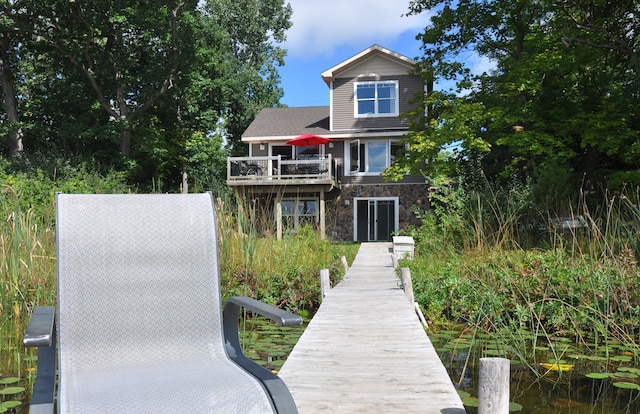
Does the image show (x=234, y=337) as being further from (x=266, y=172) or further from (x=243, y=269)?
(x=266, y=172)

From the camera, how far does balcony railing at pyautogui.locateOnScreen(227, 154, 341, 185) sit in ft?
54.3

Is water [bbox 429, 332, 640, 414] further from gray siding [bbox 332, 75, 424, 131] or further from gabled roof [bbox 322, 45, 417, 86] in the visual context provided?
gabled roof [bbox 322, 45, 417, 86]

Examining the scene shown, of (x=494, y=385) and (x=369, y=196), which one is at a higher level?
(x=369, y=196)

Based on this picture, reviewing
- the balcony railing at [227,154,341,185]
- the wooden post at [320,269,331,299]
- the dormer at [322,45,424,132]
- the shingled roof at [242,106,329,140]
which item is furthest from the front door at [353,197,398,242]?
the wooden post at [320,269,331,299]

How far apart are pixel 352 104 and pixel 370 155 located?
2.07 m

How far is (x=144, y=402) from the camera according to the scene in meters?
1.81

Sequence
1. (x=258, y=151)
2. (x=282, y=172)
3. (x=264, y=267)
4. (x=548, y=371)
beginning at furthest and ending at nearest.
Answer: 1. (x=258, y=151)
2. (x=282, y=172)
3. (x=264, y=267)
4. (x=548, y=371)

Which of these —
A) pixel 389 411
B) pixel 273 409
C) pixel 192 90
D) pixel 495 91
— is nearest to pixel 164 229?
pixel 273 409

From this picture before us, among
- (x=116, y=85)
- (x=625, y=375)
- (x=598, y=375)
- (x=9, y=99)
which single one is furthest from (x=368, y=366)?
(x=9, y=99)

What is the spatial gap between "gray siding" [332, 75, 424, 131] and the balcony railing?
176cm

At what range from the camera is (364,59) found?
60.8ft

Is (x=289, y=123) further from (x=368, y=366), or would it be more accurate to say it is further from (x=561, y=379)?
(x=368, y=366)

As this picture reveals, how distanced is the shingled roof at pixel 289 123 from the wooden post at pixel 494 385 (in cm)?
1710

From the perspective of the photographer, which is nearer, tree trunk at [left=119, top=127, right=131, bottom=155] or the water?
the water
